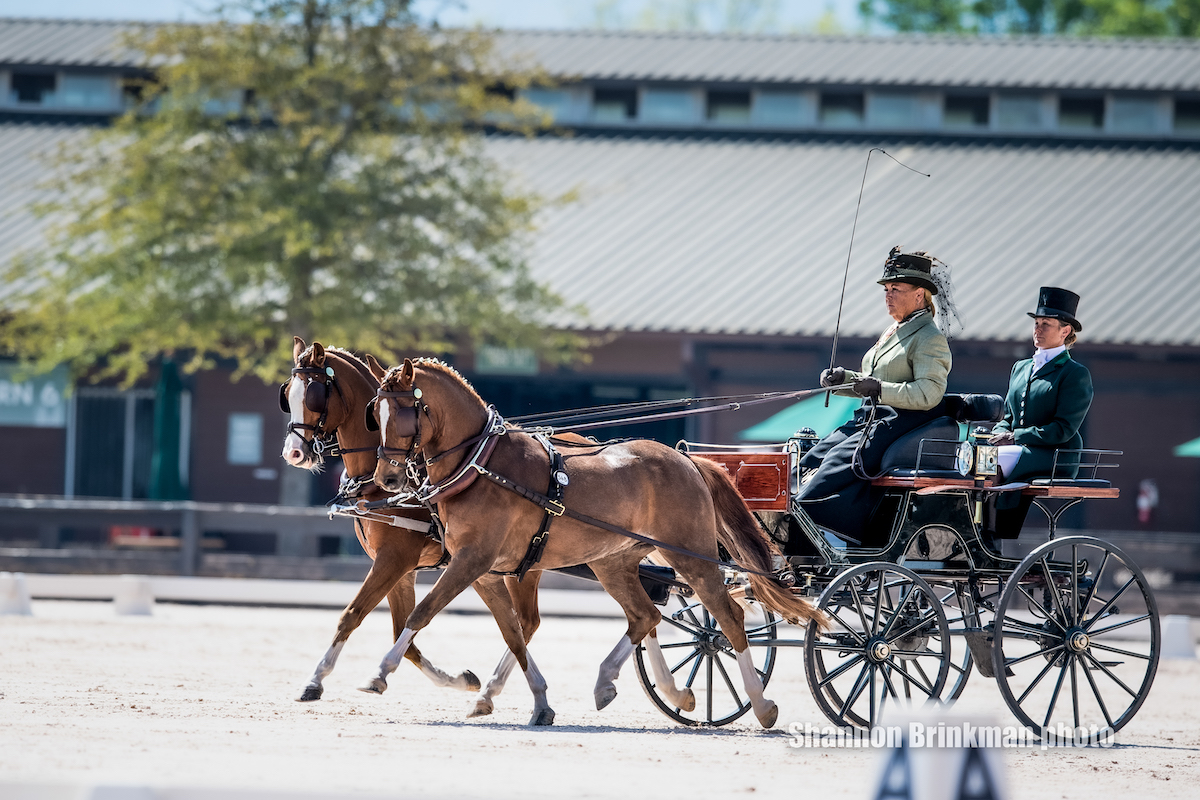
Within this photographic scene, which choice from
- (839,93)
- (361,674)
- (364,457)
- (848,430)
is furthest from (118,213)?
(839,93)

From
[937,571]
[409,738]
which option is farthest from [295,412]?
[937,571]

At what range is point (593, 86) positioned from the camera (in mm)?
26578

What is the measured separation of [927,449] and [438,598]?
115 inches

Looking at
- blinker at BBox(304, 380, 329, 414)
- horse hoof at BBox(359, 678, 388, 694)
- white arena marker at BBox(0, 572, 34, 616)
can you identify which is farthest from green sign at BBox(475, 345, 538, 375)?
horse hoof at BBox(359, 678, 388, 694)

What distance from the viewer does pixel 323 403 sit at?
797 cm

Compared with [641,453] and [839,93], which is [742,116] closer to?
[839,93]

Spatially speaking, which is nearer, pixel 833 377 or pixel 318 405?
pixel 833 377

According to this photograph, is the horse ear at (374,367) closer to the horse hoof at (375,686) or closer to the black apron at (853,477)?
the horse hoof at (375,686)

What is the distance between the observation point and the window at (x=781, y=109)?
26.2 m

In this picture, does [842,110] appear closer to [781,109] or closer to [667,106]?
[781,109]

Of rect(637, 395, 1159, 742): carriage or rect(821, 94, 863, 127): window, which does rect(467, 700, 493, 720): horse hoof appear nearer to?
rect(637, 395, 1159, 742): carriage

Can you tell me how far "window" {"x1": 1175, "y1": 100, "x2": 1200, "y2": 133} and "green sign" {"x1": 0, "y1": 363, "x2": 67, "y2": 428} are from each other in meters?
19.9

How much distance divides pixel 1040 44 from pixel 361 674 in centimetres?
2237

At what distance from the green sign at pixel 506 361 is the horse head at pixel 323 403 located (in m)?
12.6
